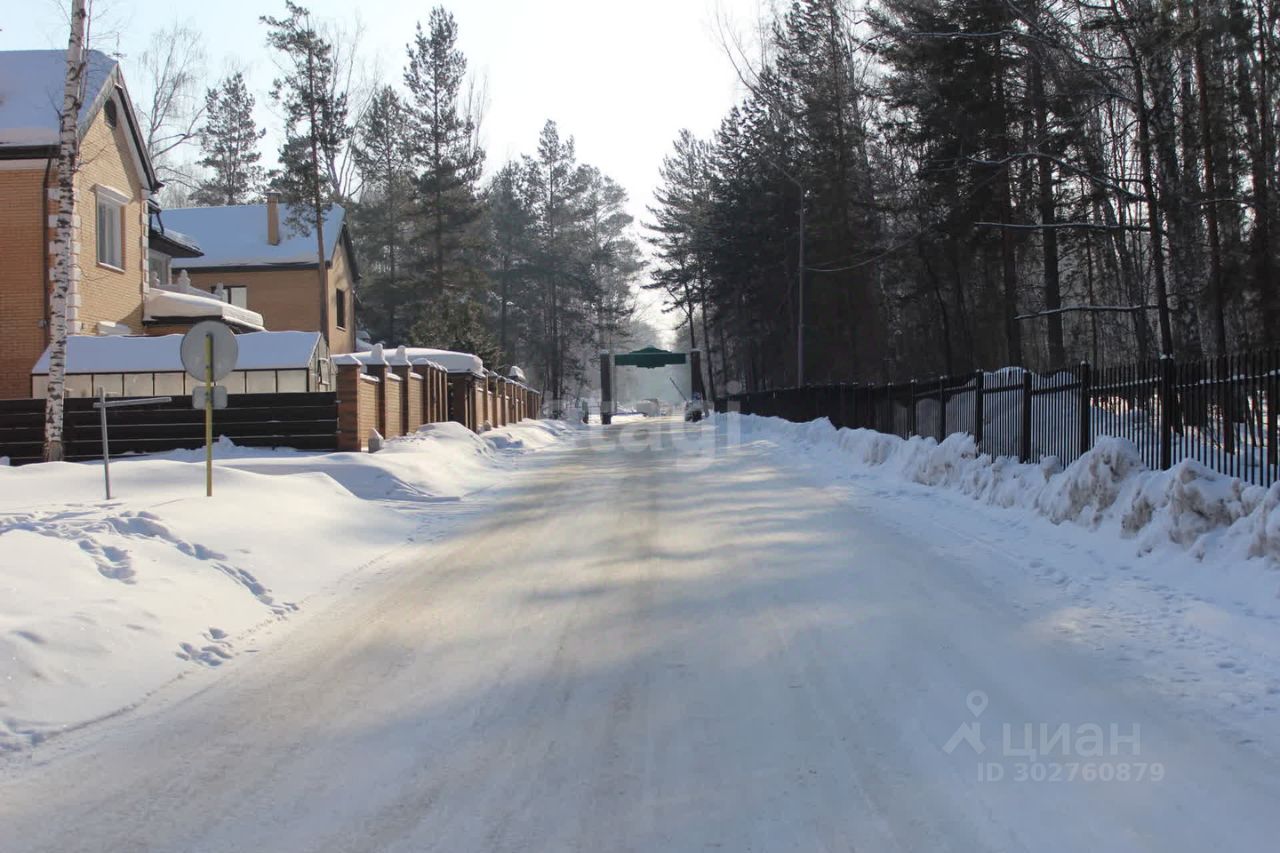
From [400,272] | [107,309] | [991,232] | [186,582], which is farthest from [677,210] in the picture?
[186,582]

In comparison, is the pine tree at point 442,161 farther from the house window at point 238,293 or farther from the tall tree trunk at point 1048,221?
the tall tree trunk at point 1048,221

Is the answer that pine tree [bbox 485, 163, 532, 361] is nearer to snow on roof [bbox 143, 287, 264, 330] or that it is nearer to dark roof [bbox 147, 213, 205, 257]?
dark roof [bbox 147, 213, 205, 257]

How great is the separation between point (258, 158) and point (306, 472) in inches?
1930

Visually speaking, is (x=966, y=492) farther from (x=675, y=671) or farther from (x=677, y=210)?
(x=677, y=210)

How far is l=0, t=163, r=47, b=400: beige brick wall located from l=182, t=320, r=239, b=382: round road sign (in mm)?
14980

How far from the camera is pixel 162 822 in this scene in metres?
3.89

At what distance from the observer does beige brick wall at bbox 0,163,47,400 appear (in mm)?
22875

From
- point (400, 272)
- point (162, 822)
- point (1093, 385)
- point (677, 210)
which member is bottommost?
point (162, 822)

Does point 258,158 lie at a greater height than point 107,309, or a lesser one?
greater

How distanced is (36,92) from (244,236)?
58.5 feet

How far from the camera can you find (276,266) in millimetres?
40656

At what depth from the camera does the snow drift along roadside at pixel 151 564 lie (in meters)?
5.54

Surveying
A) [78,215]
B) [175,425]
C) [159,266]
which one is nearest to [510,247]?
[159,266]

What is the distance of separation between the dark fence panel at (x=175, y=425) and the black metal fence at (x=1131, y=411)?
12.1m
